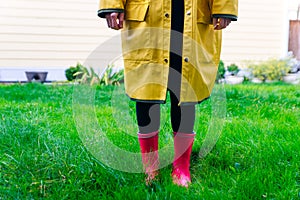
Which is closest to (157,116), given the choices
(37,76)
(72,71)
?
(72,71)

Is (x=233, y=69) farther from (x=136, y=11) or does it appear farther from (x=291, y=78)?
(x=136, y=11)

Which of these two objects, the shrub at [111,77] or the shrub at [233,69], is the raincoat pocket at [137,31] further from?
the shrub at [233,69]

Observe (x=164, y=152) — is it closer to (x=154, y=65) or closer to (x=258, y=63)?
(x=154, y=65)

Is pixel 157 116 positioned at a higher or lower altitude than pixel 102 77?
higher

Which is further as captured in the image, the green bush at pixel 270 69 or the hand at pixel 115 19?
the green bush at pixel 270 69

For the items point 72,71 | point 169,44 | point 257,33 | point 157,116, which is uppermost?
point 169,44

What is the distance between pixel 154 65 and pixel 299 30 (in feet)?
24.7

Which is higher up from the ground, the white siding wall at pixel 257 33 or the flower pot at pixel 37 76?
the white siding wall at pixel 257 33

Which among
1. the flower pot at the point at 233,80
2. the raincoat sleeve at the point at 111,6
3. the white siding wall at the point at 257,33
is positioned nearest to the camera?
the raincoat sleeve at the point at 111,6

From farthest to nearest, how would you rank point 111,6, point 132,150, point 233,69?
1. point 233,69
2. point 132,150
3. point 111,6

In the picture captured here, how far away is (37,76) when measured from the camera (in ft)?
22.8

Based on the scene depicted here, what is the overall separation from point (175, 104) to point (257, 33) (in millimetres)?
6723

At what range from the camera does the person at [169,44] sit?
1701mm

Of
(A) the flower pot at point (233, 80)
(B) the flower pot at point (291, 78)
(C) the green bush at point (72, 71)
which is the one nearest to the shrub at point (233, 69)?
(A) the flower pot at point (233, 80)
